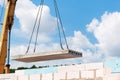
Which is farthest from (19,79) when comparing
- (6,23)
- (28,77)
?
(6,23)

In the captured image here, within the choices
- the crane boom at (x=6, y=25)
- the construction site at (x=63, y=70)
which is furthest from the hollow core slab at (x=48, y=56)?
the crane boom at (x=6, y=25)

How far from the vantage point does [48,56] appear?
47.9 ft

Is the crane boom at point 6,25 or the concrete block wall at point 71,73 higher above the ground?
the crane boom at point 6,25

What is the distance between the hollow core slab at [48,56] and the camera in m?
13.9

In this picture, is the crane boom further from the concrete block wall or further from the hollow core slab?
the concrete block wall

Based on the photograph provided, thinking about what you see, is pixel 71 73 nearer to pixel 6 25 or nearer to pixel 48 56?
pixel 48 56

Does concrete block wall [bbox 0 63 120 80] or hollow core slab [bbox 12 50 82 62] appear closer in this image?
concrete block wall [bbox 0 63 120 80]

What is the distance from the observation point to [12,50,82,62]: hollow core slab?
45.5 ft

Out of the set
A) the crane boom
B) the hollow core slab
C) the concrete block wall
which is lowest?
the concrete block wall

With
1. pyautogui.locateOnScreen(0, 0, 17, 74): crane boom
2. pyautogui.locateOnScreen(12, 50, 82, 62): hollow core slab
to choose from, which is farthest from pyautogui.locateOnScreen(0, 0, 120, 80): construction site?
pyautogui.locateOnScreen(0, 0, 17, 74): crane boom

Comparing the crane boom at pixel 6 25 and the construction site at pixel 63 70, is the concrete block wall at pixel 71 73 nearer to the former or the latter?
the construction site at pixel 63 70

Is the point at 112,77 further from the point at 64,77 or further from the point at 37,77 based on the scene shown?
the point at 37,77

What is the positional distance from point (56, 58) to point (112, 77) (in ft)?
17.0

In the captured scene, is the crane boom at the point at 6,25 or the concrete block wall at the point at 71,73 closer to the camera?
the concrete block wall at the point at 71,73
